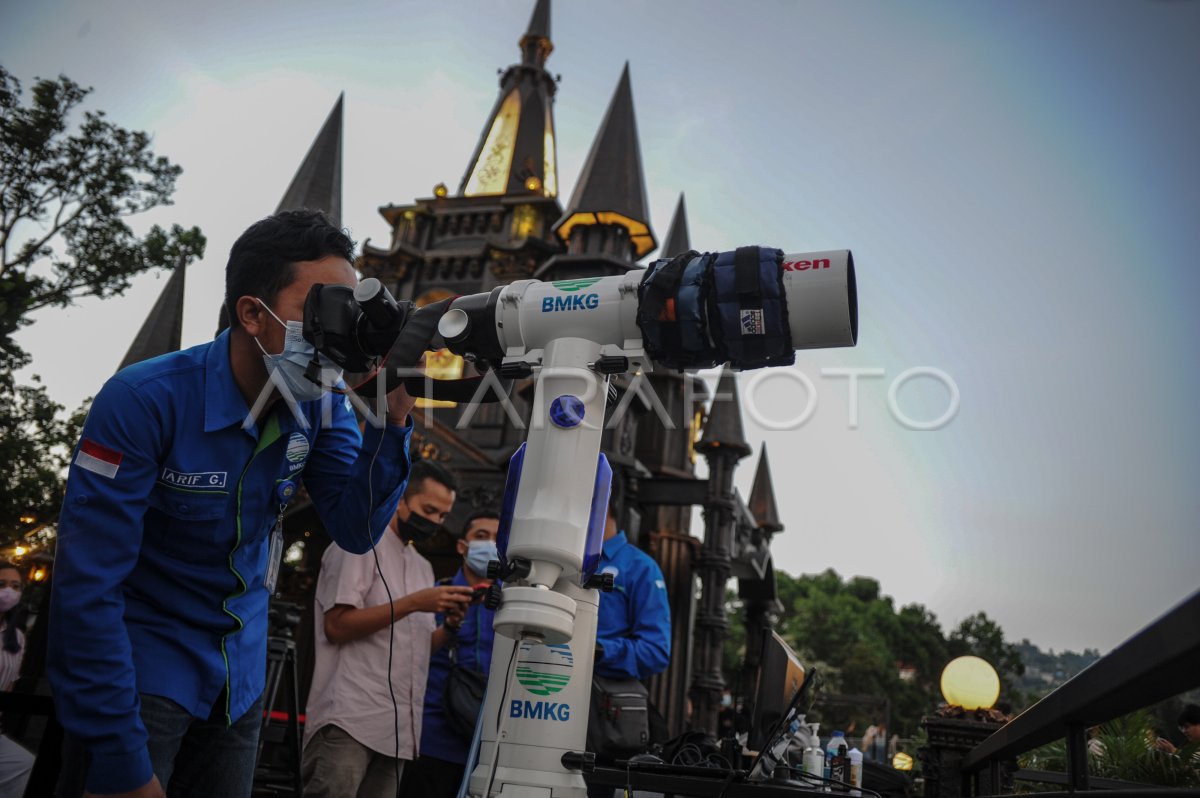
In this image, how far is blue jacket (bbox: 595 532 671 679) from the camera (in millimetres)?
3717

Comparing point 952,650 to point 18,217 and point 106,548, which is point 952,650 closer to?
point 18,217

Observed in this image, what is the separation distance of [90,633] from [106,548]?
0.58 ft

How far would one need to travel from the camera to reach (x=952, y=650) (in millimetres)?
59188

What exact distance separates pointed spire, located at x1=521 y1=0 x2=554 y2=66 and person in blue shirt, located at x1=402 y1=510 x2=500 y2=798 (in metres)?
29.2

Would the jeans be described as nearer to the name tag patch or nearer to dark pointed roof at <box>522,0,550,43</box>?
the name tag patch

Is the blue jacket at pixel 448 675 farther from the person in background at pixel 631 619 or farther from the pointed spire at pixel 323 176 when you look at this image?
the pointed spire at pixel 323 176

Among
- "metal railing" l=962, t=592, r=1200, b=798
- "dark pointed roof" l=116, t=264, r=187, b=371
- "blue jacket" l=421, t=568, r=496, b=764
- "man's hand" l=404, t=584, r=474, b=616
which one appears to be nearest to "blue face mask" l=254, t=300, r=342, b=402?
"man's hand" l=404, t=584, r=474, b=616

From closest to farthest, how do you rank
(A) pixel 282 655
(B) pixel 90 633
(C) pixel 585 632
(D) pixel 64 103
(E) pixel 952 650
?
1. (B) pixel 90 633
2. (C) pixel 585 632
3. (A) pixel 282 655
4. (D) pixel 64 103
5. (E) pixel 952 650

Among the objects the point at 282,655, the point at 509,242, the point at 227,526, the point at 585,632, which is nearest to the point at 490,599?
the point at 585,632

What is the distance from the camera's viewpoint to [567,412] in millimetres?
2025

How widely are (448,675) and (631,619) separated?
2.98 ft

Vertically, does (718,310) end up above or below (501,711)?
above

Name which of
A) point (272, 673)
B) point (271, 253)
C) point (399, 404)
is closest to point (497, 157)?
point (272, 673)

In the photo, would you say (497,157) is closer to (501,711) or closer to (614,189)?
(614,189)
